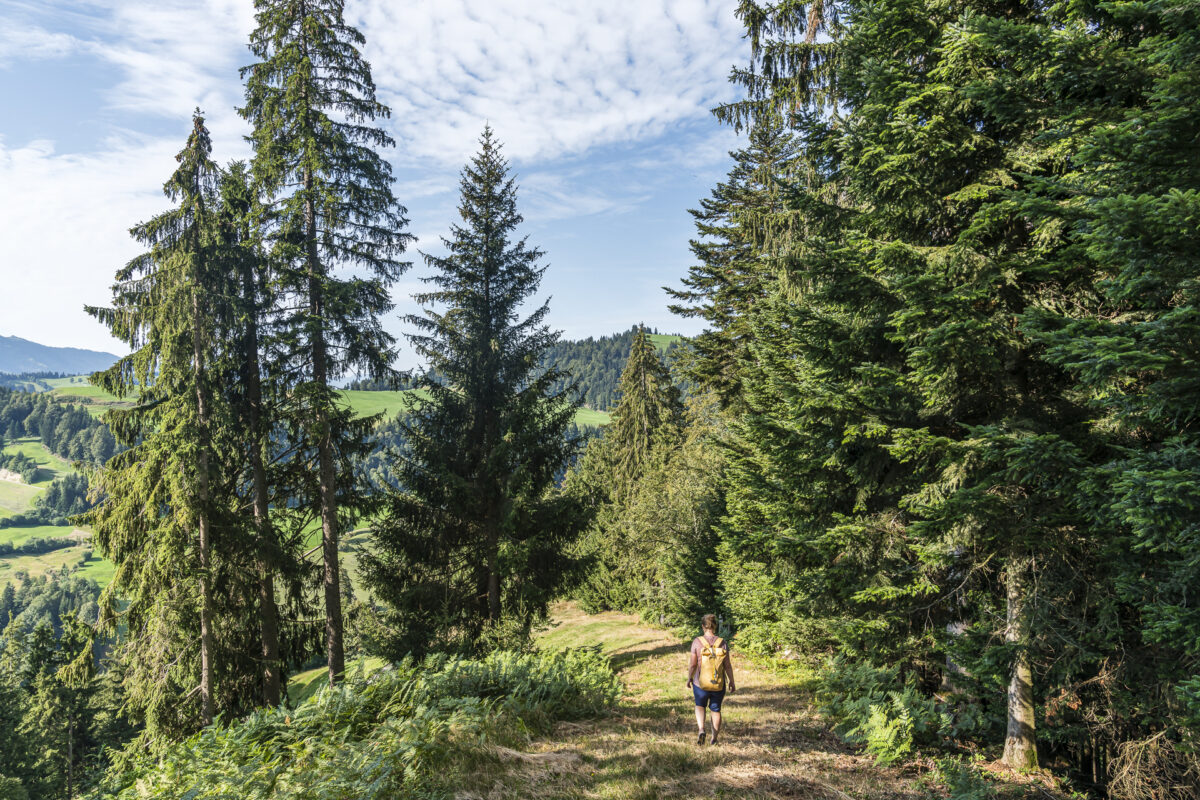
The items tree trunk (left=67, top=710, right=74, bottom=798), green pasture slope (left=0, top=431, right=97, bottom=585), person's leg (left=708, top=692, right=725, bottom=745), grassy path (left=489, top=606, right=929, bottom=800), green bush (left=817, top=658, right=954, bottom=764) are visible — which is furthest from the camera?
green pasture slope (left=0, top=431, right=97, bottom=585)

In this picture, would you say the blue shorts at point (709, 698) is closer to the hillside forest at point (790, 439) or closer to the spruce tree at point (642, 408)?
the hillside forest at point (790, 439)

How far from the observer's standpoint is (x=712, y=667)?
799 cm

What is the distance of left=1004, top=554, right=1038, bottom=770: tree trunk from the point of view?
21.9 ft

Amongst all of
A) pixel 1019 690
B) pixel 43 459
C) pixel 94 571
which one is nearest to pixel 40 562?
pixel 94 571

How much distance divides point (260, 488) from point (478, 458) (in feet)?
19.3

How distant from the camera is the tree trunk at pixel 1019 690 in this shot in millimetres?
6676

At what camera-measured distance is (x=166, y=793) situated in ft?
19.2

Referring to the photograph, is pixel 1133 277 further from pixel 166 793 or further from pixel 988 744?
pixel 166 793

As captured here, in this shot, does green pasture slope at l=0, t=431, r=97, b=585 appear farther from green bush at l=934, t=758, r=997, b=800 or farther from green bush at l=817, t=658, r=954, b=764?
green bush at l=934, t=758, r=997, b=800

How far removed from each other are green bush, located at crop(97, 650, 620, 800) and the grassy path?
55cm

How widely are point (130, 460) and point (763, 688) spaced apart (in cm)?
1667

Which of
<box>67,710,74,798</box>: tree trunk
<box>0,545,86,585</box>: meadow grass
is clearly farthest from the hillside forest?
<box>0,545,86,585</box>: meadow grass

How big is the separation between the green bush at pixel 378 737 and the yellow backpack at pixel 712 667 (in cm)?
228

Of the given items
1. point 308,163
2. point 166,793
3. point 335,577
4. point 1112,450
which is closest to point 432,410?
point 335,577
